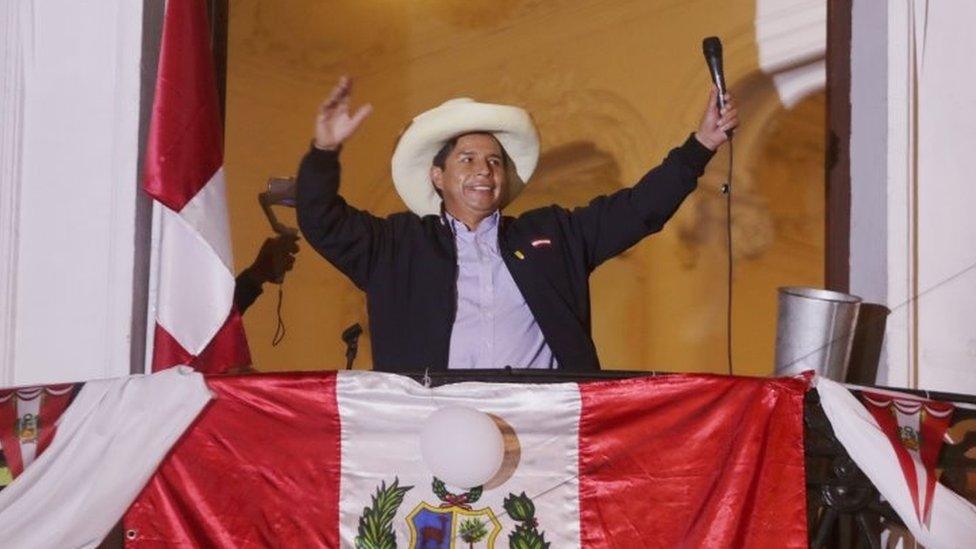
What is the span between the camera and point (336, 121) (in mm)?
3182

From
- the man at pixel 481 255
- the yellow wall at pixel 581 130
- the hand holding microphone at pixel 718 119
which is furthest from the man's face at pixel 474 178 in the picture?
the yellow wall at pixel 581 130

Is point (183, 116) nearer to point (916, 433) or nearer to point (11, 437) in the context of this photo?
point (11, 437)

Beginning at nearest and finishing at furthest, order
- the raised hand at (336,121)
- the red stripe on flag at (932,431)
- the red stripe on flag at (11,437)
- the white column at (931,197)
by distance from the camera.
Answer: the red stripe on flag at (11,437) < the red stripe on flag at (932,431) < the raised hand at (336,121) < the white column at (931,197)

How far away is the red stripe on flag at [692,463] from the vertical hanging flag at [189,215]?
1131 mm

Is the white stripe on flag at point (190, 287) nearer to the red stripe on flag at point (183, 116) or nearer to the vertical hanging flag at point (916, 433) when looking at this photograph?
the red stripe on flag at point (183, 116)

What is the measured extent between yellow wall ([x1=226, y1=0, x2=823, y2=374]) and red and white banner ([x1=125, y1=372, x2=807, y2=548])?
343cm

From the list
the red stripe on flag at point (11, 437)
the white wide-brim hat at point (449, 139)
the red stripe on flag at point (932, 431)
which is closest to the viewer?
the red stripe on flag at point (11, 437)

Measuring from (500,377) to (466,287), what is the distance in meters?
0.55

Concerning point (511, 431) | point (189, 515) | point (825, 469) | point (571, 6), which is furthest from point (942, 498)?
point (571, 6)

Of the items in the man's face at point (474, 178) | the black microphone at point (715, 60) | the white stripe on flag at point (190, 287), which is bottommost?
the white stripe on flag at point (190, 287)

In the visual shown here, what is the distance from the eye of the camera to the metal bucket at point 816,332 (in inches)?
135

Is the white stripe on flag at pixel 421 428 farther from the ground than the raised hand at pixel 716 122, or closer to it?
closer to it

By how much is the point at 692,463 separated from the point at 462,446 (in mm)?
536

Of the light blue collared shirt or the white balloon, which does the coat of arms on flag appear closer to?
the white balloon
